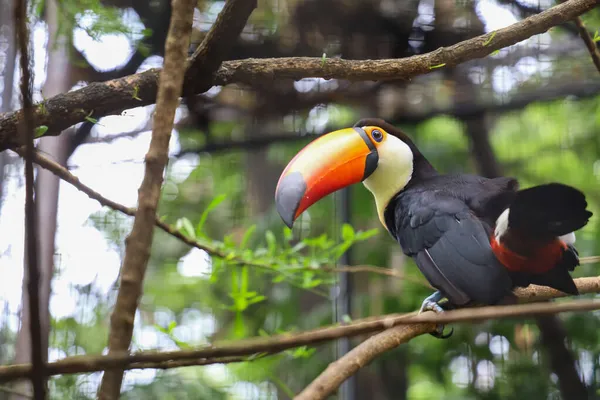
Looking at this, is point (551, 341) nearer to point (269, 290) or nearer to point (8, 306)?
point (269, 290)

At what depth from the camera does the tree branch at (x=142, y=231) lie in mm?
493

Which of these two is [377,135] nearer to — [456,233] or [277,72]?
[456,233]

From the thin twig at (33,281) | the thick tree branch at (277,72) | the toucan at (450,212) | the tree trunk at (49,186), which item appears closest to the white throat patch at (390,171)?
the toucan at (450,212)

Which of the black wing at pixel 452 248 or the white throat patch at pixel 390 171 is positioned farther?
the white throat patch at pixel 390 171

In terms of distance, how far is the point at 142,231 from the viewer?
500mm

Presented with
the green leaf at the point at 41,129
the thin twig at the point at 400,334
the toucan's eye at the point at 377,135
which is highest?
the toucan's eye at the point at 377,135

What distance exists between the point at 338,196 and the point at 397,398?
2.34 feet

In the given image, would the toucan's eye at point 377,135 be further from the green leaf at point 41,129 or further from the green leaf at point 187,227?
the green leaf at point 41,129

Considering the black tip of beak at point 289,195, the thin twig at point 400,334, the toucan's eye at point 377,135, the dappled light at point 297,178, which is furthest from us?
the toucan's eye at point 377,135

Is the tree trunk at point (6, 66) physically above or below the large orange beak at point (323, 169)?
above

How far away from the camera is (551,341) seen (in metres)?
1.91

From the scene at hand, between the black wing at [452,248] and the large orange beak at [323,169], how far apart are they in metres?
0.14

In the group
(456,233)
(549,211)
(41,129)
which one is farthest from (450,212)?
(41,129)

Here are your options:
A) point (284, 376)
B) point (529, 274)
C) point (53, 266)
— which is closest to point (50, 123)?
point (53, 266)
